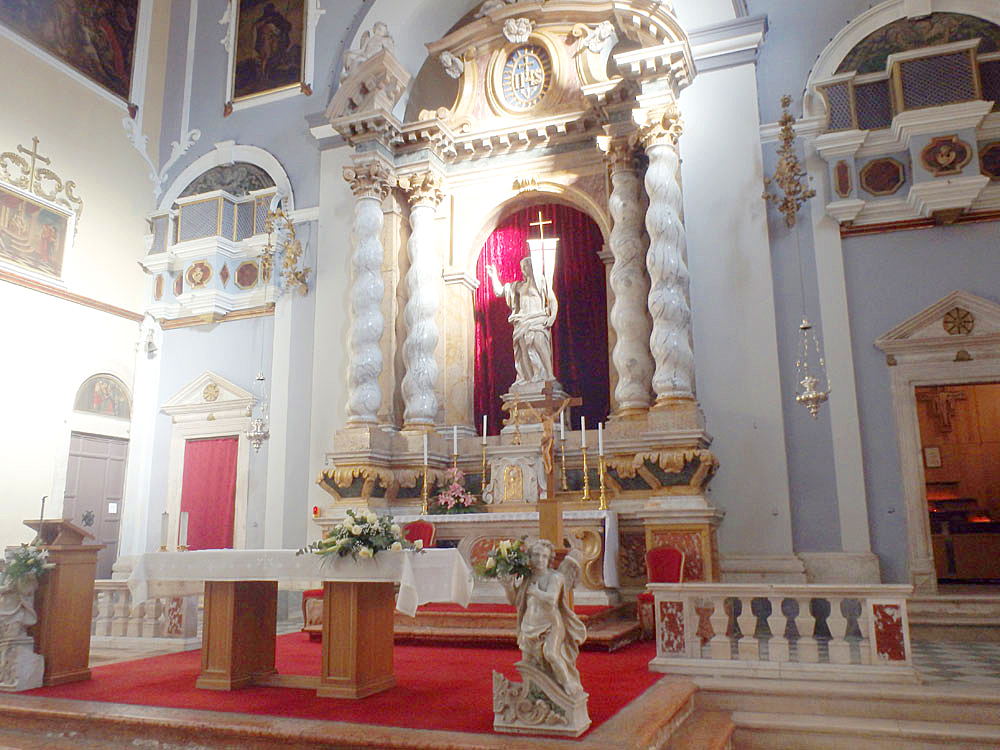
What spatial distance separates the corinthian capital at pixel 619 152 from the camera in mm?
9531

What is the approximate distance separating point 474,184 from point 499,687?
777 cm

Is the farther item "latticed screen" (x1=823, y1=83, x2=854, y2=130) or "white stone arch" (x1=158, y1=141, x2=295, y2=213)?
"white stone arch" (x1=158, y1=141, x2=295, y2=213)

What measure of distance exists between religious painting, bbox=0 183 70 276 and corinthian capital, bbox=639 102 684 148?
308 inches

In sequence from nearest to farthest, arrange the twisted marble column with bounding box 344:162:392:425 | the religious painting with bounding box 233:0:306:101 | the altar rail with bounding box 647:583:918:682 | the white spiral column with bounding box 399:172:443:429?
the altar rail with bounding box 647:583:918:682, the twisted marble column with bounding box 344:162:392:425, the white spiral column with bounding box 399:172:443:429, the religious painting with bounding box 233:0:306:101

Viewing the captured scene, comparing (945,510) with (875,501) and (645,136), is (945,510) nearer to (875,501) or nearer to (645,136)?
(875,501)

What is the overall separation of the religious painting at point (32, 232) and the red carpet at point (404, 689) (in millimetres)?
6370

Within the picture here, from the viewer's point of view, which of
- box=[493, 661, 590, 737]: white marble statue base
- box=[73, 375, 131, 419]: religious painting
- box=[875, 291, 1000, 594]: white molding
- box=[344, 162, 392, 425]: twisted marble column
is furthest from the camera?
box=[73, 375, 131, 419]: religious painting

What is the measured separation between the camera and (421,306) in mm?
10141

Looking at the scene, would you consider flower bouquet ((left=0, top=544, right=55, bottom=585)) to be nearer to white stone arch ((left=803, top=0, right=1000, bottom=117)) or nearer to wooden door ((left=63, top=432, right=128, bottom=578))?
wooden door ((left=63, top=432, right=128, bottom=578))

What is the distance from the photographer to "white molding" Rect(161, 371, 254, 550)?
1109cm

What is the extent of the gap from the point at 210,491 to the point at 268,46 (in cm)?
665

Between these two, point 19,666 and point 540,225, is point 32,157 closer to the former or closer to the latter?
point 540,225

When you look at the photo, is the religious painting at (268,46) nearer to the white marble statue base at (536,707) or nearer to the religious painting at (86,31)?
the religious painting at (86,31)

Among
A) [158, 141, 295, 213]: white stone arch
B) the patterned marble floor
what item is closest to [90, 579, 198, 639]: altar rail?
[158, 141, 295, 213]: white stone arch
